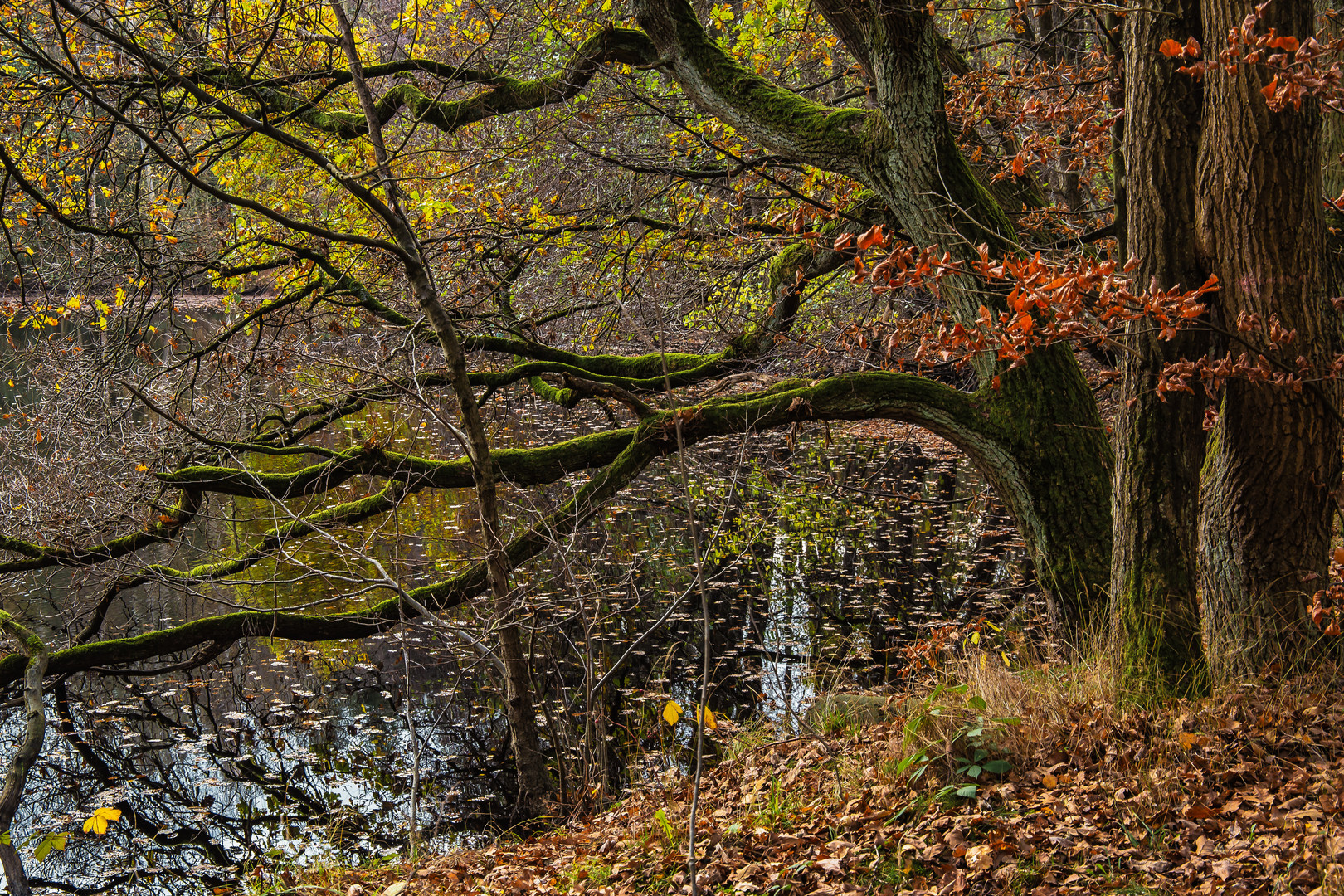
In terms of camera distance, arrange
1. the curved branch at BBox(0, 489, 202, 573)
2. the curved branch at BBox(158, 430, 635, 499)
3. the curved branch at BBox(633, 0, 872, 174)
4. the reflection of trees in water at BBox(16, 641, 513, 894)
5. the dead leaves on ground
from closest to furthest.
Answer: the dead leaves on ground, the curved branch at BBox(633, 0, 872, 174), the curved branch at BBox(158, 430, 635, 499), the reflection of trees in water at BBox(16, 641, 513, 894), the curved branch at BBox(0, 489, 202, 573)

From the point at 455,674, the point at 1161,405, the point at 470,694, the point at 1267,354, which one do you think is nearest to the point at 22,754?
the point at 1161,405

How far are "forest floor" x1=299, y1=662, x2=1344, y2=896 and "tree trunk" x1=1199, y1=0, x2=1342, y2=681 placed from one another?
375 mm

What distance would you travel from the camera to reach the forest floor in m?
3.05

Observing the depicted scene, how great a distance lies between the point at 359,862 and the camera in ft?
19.3

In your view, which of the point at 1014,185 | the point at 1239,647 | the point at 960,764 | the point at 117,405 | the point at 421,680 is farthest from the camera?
the point at 421,680

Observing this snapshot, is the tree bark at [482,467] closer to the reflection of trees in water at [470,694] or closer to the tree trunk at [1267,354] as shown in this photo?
the reflection of trees in water at [470,694]

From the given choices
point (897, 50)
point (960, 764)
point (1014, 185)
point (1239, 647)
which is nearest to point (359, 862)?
point (960, 764)

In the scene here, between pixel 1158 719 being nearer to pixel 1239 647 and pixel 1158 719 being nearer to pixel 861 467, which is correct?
pixel 1239 647

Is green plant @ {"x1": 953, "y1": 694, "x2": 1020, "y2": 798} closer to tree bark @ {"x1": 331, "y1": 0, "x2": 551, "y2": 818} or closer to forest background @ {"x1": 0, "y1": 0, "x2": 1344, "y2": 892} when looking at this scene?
forest background @ {"x1": 0, "y1": 0, "x2": 1344, "y2": 892}

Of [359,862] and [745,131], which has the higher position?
[745,131]

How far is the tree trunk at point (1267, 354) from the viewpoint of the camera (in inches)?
150

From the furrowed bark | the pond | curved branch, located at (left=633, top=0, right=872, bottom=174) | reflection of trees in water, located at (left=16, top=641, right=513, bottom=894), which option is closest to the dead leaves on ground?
the pond

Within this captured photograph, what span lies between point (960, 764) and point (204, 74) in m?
5.26

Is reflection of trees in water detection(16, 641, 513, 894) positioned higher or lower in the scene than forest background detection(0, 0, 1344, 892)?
lower
